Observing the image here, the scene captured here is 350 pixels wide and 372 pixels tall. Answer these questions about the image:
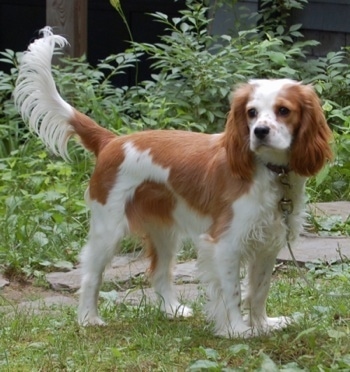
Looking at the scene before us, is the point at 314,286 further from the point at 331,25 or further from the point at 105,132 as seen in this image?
the point at 331,25

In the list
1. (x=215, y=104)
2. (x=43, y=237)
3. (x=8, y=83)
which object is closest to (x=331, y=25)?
(x=215, y=104)

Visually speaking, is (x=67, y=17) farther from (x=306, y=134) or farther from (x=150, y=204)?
(x=306, y=134)

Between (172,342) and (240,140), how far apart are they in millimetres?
969

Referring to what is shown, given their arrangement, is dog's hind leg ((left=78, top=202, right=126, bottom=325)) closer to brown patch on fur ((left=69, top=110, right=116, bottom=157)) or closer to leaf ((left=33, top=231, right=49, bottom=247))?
brown patch on fur ((left=69, top=110, right=116, bottom=157))

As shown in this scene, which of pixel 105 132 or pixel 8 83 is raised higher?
pixel 105 132

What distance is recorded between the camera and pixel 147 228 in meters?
5.32

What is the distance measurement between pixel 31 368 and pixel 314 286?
1.92m

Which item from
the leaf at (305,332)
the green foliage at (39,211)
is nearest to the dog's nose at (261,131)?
the leaf at (305,332)

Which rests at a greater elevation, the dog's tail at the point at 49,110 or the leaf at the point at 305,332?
the dog's tail at the point at 49,110

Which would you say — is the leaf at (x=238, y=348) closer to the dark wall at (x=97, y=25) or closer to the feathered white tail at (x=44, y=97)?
the feathered white tail at (x=44, y=97)

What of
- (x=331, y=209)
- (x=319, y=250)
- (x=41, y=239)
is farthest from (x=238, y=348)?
(x=331, y=209)

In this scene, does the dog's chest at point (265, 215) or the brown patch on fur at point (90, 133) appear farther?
the brown patch on fur at point (90, 133)

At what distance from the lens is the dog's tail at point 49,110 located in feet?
17.4

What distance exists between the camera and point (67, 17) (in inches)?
351
